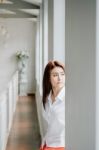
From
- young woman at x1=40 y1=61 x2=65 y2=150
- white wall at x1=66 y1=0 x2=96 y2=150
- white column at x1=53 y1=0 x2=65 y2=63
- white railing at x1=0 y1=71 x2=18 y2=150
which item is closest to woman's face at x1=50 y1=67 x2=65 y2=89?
young woman at x1=40 y1=61 x2=65 y2=150

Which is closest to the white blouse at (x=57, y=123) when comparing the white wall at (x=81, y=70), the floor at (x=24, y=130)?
the white wall at (x=81, y=70)

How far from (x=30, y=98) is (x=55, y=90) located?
880 centimetres

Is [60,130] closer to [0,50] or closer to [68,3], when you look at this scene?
[68,3]

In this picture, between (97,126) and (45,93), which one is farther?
(45,93)

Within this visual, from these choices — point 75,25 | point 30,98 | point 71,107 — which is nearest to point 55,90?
point 71,107

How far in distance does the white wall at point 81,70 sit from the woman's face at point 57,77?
81 centimetres

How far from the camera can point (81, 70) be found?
1.73 meters

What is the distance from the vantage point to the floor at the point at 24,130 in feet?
18.3

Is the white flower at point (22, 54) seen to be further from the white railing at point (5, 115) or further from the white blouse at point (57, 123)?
the white blouse at point (57, 123)

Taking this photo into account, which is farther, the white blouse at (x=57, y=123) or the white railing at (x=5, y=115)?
the white railing at (x=5, y=115)

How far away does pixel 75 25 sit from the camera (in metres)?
1.76

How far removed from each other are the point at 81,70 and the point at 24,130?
16.8ft

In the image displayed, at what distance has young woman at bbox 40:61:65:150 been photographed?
2.58 meters

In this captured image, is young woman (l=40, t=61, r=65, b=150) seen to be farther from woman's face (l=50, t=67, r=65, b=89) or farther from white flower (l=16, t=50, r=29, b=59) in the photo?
white flower (l=16, t=50, r=29, b=59)
